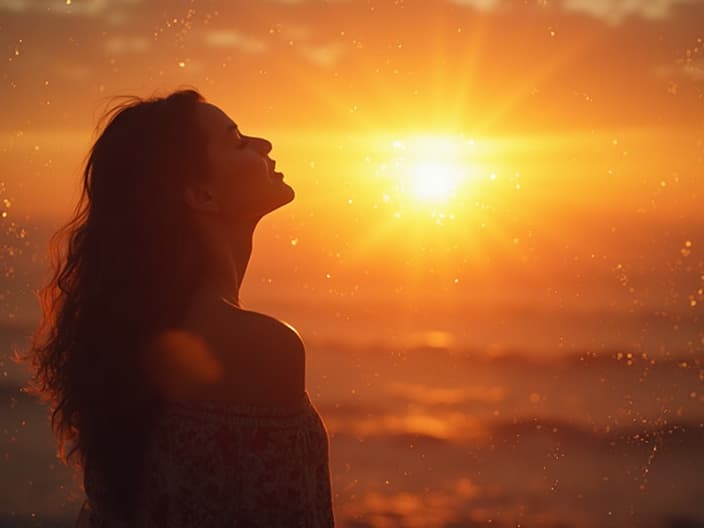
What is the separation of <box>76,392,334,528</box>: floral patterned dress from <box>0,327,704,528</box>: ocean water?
743 centimetres

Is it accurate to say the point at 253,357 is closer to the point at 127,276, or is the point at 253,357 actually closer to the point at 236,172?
the point at 127,276

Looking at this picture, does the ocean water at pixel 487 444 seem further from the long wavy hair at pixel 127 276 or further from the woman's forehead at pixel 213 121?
the woman's forehead at pixel 213 121

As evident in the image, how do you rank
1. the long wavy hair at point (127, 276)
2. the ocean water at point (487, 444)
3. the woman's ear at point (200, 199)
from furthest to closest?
the ocean water at point (487, 444)
the woman's ear at point (200, 199)
the long wavy hair at point (127, 276)

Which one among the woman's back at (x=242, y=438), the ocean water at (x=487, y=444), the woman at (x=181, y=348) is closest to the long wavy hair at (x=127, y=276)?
the woman at (x=181, y=348)

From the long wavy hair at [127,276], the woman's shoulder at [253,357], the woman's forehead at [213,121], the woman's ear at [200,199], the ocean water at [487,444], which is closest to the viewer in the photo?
the woman's shoulder at [253,357]

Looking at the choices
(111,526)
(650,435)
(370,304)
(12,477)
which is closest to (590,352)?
(650,435)

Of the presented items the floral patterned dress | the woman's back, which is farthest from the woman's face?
the floral patterned dress

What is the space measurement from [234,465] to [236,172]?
0.77 meters

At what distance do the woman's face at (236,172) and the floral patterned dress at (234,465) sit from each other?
549 mm

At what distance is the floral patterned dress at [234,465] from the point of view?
2.27m

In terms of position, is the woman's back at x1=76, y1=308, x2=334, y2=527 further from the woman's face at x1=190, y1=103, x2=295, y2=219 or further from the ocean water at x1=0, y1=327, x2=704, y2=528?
the ocean water at x1=0, y1=327, x2=704, y2=528

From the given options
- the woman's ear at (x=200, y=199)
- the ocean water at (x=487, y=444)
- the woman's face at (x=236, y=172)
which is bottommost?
the woman's ear at (x=200, y=199)

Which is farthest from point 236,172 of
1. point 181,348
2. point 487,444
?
point 487,444

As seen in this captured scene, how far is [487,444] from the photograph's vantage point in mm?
13828
